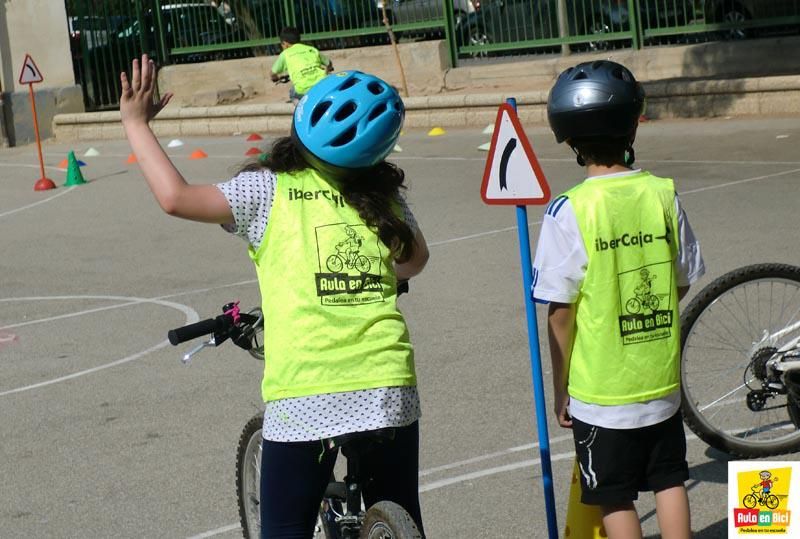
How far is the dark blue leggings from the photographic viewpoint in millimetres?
3520

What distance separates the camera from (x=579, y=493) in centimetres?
397

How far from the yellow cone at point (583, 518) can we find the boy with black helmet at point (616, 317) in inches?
8.9

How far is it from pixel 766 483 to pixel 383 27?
21.3 meters

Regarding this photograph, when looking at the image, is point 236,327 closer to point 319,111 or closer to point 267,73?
point 319,111

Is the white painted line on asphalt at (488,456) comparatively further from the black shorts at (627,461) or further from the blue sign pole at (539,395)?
the black shorts at (627,461)

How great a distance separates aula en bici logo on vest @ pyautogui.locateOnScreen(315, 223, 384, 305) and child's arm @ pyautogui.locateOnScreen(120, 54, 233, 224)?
10.9 inches

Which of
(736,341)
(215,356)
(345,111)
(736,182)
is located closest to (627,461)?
(345,111)

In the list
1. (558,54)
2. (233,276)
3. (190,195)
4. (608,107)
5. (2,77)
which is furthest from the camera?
(2,77)

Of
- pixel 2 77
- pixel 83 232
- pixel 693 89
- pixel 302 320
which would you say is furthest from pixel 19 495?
pixel 2 77

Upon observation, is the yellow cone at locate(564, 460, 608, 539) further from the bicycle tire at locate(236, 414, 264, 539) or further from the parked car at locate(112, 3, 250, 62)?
the parked car at locate(112, 3, 250, 62)

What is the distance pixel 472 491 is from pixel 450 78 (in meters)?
18.5

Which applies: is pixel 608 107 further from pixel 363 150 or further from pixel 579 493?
pixel 579 493

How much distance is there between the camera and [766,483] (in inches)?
146

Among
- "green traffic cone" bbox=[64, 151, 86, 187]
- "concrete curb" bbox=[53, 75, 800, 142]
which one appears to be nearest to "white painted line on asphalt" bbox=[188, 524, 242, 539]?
"green traffic cone" bbox=[64, 151, 86, 187]
